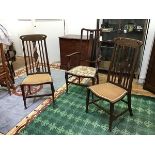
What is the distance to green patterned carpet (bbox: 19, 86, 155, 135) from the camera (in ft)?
6.39

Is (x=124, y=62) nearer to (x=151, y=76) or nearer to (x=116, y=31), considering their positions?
(x=151, y=76)

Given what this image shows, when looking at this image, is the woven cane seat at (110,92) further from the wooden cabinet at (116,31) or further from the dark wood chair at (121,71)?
the wooden cabinet at (116,31)

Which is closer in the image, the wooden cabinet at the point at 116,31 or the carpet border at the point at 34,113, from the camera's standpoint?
the carpet border at the point at 34,113

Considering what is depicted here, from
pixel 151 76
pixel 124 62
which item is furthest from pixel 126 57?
pixel 151 76

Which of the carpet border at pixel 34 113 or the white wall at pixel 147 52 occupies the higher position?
the white wall at pixel 147 52

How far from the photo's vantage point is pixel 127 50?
215 cm

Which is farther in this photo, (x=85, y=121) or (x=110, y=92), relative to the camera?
→ (x=85, y=121)

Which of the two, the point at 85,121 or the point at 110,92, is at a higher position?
the point at 110,92

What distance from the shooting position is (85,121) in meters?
2.12

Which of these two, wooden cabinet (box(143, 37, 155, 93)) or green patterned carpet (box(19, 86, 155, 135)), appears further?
wooden cabinet (box(143, 37, 155, 93))

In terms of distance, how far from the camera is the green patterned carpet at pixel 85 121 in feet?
6.39

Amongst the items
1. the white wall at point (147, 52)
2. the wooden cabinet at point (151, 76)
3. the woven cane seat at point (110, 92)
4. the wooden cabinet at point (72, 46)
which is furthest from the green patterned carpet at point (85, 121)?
the wooden cabinet at point (72, 46)

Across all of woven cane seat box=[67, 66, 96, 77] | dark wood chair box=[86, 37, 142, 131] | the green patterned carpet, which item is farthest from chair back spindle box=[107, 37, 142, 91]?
the green patterned carpet

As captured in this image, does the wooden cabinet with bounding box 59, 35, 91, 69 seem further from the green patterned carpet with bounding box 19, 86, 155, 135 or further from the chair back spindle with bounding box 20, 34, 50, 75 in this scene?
the green patterned carpet with bounding box 19, 86, 155, 135
